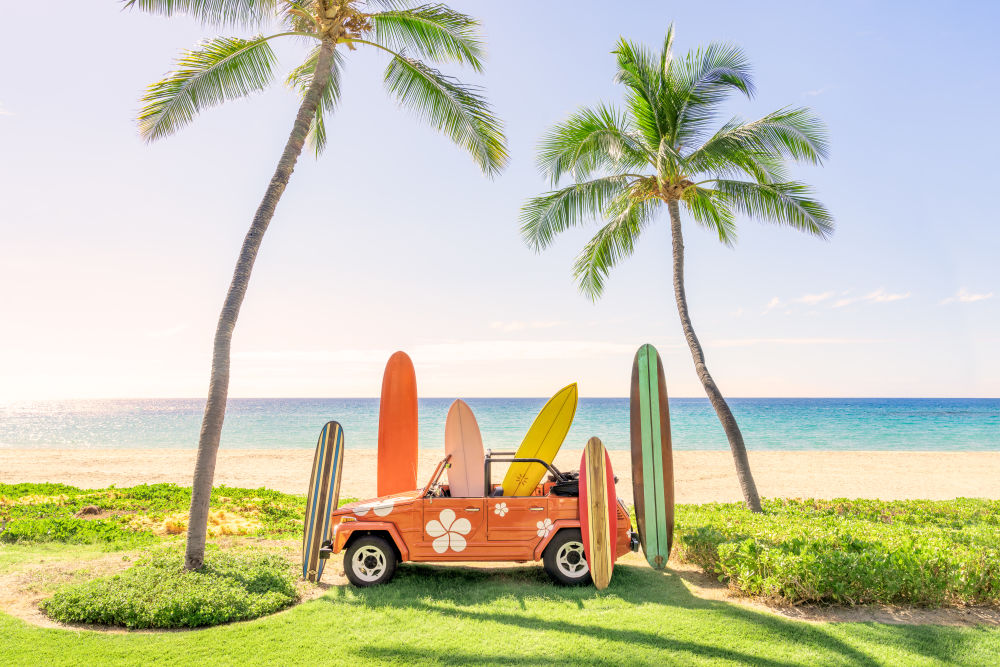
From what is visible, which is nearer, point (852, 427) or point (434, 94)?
point (434, 94)

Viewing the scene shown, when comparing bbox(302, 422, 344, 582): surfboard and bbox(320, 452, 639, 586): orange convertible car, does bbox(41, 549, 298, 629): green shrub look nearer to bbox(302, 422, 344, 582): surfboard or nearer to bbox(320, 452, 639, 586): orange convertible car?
bbox(302, 422, 344, 582): surfboard

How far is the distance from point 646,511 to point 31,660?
5.52 meters

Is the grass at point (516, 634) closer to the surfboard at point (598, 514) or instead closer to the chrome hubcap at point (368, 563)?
the chrome hubcap at point (368, 563)

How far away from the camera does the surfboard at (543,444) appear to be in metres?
6.72

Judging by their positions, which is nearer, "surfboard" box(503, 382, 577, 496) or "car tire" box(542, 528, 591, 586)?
"car tire" box(542, 528, 591, 586)

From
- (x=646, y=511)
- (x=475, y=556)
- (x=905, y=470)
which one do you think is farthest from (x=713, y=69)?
(x=905, y=470)

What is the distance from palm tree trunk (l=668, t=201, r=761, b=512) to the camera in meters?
9.65

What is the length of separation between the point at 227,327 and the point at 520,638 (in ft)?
16.9

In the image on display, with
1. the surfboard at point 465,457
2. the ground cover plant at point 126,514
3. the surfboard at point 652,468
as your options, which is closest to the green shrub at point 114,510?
the ground cover plant at point 126,514

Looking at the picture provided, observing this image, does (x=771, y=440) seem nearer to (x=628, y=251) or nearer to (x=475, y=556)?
(x=628, y=251)

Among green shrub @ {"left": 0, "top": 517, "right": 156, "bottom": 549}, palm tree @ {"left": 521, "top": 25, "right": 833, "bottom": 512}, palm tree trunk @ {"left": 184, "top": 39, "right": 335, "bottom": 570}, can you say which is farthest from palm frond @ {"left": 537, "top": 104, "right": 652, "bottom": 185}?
green shrub @ {"left": 0, "top": 517, "right": 156, "bottom": 549}

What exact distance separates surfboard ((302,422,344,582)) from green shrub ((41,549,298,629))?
33 centimetres

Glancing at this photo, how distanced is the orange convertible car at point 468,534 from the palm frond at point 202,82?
653cm

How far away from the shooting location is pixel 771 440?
4672 cm
